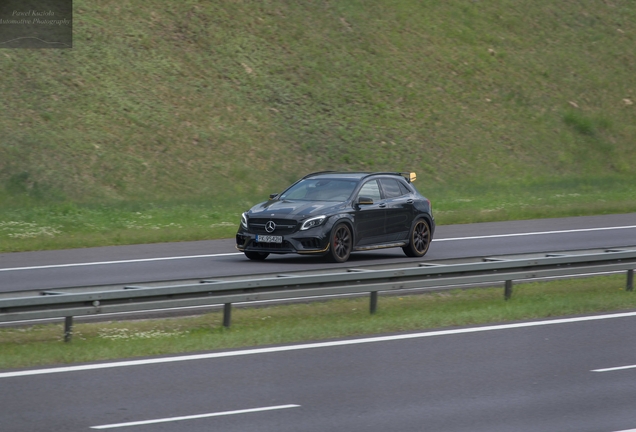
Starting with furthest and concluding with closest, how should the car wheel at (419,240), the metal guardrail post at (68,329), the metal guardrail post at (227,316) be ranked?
the car wheel at (419,240) → the metal guardrail post at (227,316) → the metal guardrail post at (68,329)

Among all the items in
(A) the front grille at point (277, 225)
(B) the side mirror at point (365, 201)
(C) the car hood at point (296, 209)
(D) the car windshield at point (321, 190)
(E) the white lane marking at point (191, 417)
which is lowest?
(E) the white lane marking at point (191, 417)

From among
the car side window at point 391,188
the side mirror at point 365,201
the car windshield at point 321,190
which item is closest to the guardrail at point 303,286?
the side mirror at point 365,201

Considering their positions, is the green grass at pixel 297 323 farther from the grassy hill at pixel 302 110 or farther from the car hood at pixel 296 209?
the grassy hill at pixel 302 110

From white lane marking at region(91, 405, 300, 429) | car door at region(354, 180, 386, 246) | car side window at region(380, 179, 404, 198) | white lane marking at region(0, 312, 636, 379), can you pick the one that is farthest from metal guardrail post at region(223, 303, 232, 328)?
car side window at region(380, 179, 404, 198)

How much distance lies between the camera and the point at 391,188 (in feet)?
64.5

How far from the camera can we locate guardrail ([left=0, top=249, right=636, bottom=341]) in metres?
10.6

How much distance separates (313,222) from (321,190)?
4.93 ft

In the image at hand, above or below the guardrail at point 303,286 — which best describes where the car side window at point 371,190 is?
above

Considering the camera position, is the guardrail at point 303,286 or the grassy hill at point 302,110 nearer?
the guardrail at point 303,286

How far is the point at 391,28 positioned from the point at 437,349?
110ft

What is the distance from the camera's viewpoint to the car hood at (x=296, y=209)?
58.3 ft

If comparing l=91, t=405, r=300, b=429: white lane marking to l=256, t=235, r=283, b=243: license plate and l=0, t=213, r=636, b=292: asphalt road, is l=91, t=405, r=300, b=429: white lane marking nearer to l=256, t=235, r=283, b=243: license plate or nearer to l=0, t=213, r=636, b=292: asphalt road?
l=0, t=213, r=636, b=292: asphalt road

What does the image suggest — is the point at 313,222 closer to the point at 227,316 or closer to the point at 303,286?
the point at 303,286

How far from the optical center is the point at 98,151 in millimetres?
31188
